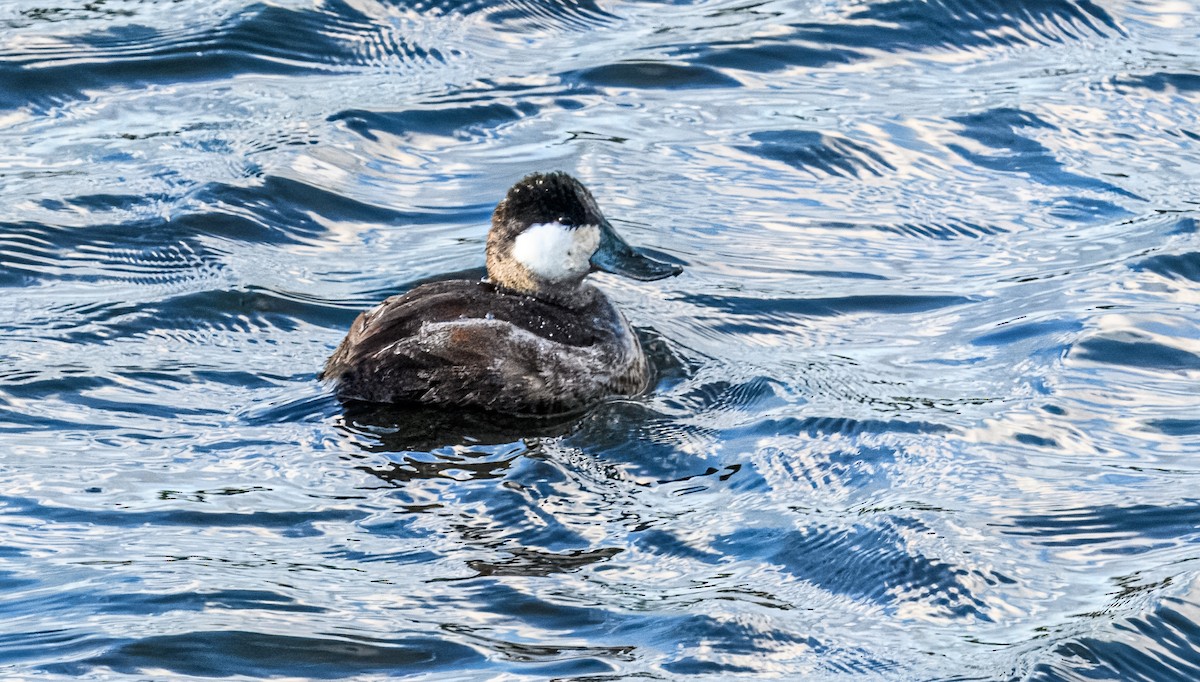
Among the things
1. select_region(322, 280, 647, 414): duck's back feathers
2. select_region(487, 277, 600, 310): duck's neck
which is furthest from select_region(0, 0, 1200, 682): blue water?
select_region(487, 277, 600, 310): duck's neck

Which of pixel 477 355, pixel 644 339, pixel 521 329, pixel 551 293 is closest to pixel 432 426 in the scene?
pixel 477 355

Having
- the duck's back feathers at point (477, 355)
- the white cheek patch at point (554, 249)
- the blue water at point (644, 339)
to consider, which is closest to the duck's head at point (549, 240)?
the white cheek patch at point (554, 249)

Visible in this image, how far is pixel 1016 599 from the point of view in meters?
5.25

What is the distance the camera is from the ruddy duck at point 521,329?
6613 millimetres

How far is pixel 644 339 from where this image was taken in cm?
771

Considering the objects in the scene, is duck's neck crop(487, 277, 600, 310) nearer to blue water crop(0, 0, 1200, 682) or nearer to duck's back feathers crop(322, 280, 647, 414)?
duck's back feathers crop(322, 280, 647, 414)

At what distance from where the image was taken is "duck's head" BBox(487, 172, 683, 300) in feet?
23.2

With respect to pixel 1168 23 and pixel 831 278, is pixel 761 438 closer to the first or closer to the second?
pixel 831 278

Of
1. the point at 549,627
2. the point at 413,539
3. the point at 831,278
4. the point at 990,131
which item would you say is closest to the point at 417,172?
the point at 831,278

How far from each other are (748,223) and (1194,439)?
3.02 metres

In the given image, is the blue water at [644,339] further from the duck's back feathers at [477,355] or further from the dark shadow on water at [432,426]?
the duck's back feathers at [477,355]

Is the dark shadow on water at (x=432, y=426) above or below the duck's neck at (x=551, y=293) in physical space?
below

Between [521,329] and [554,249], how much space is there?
0.45 meters

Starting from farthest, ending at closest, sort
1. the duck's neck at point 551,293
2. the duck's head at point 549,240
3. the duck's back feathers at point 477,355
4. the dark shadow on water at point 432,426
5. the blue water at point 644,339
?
the duck's neck at point 551,293 → the duck's head at point 549,240 → the duck's back feathers at point 477,355 → the dark shadow on water at point 432,426 → the blue water at point 644,339
